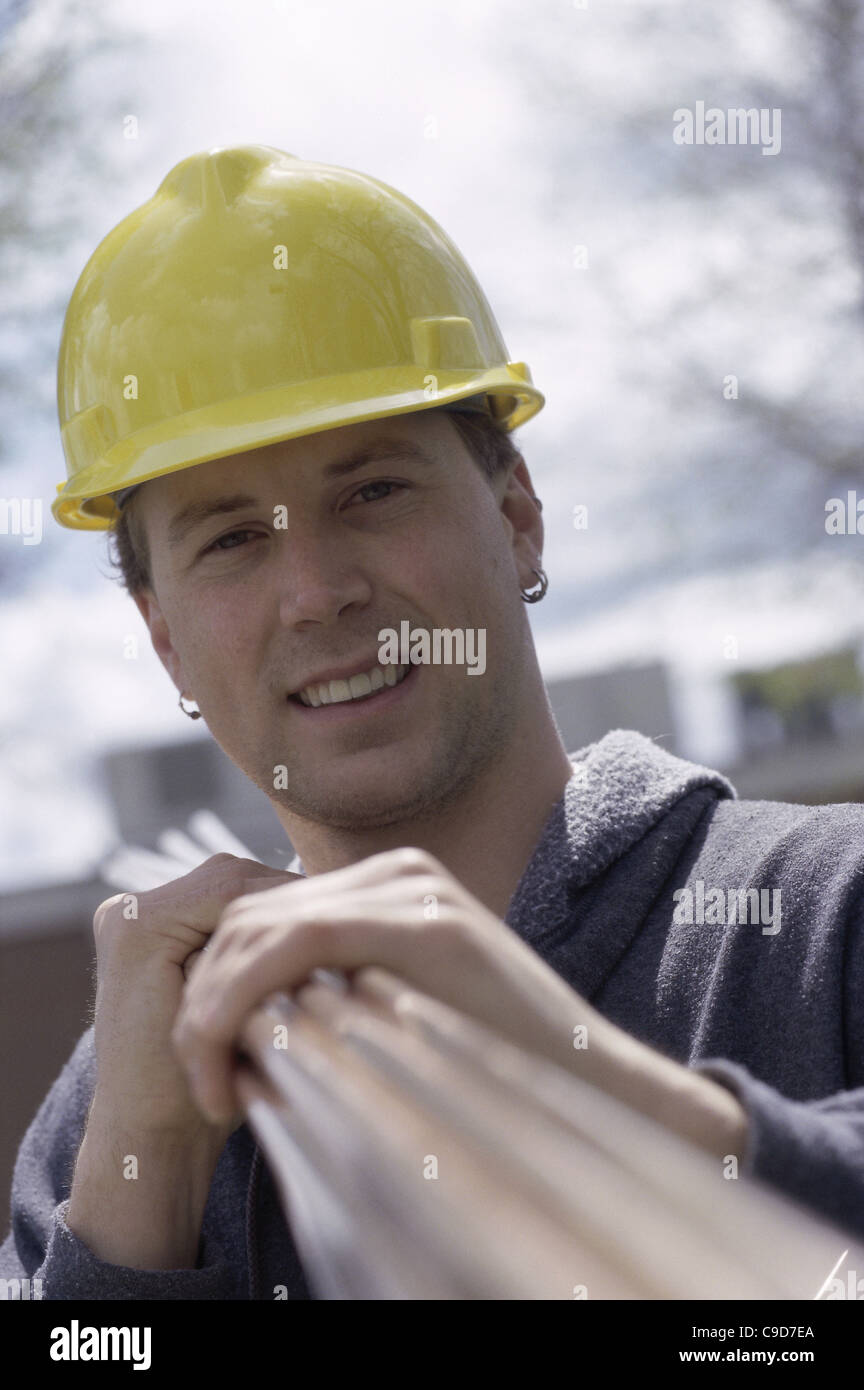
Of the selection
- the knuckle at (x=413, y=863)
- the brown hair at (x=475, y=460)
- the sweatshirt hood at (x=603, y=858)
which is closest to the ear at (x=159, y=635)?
the brown hair at (x=475, y=460)

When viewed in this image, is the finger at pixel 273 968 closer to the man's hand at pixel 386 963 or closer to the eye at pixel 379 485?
the man's hand at pixel 386 963

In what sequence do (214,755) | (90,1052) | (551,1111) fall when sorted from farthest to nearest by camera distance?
(214,755), (90,1052), (551,1111)

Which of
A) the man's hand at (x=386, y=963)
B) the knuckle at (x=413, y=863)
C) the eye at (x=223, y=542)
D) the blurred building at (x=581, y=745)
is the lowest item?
the blurred building at (x=581, y=745)

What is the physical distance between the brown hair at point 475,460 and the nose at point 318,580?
1.30ft

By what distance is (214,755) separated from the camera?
12422 mm

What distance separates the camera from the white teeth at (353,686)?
7.46 ft

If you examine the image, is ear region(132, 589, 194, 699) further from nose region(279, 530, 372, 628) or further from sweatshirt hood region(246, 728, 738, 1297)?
sweatshirt hood region(246, 728, 738, 1297)

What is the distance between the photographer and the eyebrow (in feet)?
7.50

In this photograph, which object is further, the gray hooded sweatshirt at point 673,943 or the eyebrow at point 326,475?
the eyebrow at point 326,475

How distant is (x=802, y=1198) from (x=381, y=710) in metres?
1.18

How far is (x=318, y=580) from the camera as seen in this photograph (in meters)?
2.21

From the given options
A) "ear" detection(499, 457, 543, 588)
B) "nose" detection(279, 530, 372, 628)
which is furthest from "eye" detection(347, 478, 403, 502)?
"ear" detection(499, 457, 543, 588)

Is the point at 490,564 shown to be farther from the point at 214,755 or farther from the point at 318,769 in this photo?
the point at 214,755

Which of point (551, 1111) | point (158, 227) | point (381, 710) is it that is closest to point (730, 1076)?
point (551, 1111)
